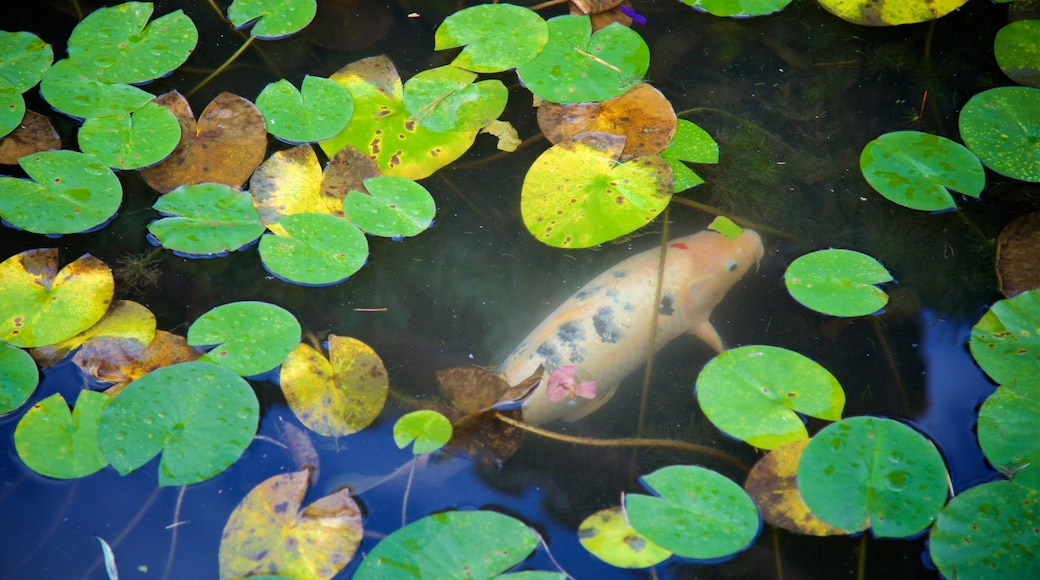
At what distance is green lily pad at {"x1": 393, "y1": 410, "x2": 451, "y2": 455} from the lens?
1.84 m

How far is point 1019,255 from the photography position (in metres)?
2.17

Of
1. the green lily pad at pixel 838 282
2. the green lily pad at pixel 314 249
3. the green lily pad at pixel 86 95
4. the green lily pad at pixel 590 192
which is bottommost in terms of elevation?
the green lily pad at pixel 838 282

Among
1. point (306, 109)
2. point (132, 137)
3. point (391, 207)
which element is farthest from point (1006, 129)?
point (132, 137)

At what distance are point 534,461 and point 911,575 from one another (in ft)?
3.25

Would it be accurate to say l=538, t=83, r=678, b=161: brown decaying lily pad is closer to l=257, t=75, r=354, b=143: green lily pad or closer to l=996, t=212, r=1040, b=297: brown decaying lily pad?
l=257, t=75, r=354, b=143: green lily pad

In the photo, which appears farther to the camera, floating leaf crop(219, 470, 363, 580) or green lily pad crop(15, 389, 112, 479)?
green lily pad crop(15, 389, 112, 479)

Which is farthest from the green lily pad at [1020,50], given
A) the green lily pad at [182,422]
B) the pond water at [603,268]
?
the green lily pad at [182,422]

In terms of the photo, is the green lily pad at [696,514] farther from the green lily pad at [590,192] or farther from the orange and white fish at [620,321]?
the green lily pad at [590,192]

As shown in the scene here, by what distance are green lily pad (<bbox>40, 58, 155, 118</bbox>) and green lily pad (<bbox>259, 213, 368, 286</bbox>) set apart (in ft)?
2.60

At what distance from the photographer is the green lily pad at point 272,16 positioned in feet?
8.84

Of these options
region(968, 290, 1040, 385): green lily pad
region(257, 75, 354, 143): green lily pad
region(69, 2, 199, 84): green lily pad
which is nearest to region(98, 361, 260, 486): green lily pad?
region(257, 75, 354, 143): green lily pad

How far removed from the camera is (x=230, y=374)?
73.0 inches

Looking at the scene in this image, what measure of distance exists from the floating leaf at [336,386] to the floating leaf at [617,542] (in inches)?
26.2

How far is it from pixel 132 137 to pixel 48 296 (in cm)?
62
